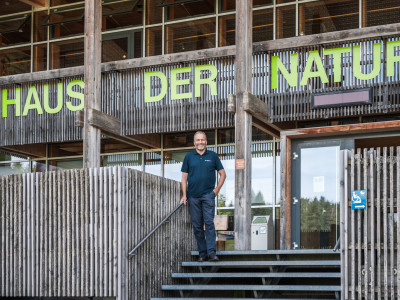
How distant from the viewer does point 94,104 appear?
14.9 meters

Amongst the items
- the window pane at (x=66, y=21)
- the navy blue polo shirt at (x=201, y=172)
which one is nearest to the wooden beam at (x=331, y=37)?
the navy blue polo shirt at (x=201, y=172)

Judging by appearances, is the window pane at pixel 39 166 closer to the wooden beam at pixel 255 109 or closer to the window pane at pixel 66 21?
the window pane at pixel 66 21

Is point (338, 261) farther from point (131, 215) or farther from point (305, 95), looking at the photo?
point (305, 95)

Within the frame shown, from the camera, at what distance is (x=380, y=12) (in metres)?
15.4

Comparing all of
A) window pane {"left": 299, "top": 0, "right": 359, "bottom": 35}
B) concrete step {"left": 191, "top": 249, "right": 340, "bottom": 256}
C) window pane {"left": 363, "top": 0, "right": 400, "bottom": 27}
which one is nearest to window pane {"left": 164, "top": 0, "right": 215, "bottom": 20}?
window pane {"left": 299, "top": 0, "right": 359, "bottom": 35}

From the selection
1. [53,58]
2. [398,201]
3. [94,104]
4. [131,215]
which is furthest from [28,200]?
[53,58]

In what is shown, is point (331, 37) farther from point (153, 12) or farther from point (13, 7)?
point (13, 7)

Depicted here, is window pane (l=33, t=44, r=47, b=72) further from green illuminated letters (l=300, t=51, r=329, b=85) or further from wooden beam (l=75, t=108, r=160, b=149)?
green illuminated letters (l=300, t=51, r=329, b=85)

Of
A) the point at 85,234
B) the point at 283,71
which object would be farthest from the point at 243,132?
the point at 85,234

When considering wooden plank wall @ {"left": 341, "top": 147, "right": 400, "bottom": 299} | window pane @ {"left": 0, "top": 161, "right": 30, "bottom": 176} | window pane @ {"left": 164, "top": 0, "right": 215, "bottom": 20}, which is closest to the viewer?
wooden plank wall @ {"left": 341, "top": 147, "right": 400, "bottom": 299}

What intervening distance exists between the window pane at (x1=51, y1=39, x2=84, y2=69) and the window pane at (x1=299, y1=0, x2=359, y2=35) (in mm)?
5477

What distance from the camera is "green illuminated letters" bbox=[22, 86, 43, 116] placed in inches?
645

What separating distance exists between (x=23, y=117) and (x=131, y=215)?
694 centimetres

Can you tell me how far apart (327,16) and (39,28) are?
731 centimetres
